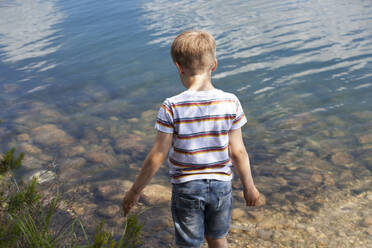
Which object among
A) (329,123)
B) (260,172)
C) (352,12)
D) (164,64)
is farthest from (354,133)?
(352,12)

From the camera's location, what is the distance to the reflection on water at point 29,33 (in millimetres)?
13789

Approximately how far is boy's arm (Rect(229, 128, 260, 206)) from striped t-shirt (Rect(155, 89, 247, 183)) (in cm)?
9

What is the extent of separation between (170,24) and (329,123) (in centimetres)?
1106

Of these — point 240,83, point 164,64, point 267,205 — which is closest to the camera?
point 267,205

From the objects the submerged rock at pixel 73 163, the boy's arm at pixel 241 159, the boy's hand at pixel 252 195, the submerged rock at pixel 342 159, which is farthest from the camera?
the submerged rock at pixel 73 163

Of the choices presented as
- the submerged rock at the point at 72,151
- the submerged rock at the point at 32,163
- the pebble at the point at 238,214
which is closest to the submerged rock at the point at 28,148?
the submerged rock at the point at 32,163

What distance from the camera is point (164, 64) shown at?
36.9 ft

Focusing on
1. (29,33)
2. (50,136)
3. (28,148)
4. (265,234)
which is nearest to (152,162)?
(265,234)

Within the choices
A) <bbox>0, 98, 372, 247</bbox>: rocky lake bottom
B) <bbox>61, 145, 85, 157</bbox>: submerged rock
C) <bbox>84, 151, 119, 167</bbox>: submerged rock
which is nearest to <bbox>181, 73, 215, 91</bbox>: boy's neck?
<bbox>0, 98, 372, 247</bbox>: rocky lake bottom

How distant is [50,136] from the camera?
7090 millimetres

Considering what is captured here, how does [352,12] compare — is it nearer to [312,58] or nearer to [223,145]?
[312,58]

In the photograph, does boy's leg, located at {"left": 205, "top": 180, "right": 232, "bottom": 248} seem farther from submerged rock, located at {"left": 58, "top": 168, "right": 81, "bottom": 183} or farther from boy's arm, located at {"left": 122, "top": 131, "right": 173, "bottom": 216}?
submerged rock, located at {"left": 58, "top": 168, "right": 81, "bottom": 183}

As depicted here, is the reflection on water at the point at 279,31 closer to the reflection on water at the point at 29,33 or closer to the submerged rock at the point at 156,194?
the reflection on water at the point at 29,33

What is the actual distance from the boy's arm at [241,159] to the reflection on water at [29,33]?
10645 millimetres
